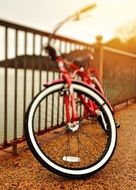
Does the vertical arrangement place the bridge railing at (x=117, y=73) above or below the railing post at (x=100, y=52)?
below

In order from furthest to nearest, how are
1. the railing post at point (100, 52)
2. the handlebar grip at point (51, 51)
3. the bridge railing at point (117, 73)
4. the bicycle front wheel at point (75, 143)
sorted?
the bridge railing at point (117, 73) → the railing post at point (100, 52) → the handlebar grip at point (51, 51) → the bicycle front wheel at point (75, 143)

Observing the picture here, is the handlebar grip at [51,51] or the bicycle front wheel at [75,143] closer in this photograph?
the bicycle front wheel at [75,143]

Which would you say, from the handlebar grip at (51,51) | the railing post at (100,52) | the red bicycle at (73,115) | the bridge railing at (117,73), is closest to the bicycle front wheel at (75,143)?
the red bicycle at (73,115)

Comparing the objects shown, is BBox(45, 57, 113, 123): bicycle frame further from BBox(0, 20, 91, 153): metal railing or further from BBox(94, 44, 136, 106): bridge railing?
BBox(94, 44, 136, 106): bridge railing

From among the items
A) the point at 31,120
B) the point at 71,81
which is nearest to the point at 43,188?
the point at 31,120

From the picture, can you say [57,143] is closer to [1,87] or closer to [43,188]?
[1,87]

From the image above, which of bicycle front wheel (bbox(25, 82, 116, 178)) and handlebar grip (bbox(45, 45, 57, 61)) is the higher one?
handlebar grip (bbox(45, 45, 57, 61))

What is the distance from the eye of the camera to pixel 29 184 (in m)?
3.17

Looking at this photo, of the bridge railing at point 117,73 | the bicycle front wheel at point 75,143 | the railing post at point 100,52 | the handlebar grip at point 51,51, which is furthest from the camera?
the bridge railing at point 117,73

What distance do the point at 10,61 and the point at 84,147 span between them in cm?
114

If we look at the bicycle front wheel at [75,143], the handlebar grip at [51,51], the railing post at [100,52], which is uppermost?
the handlebar grip at [51,51]

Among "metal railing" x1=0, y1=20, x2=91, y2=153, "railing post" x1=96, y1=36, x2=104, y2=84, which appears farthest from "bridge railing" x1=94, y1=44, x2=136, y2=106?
"metal railing" x1=0, y1=20, x2=91, y2=153

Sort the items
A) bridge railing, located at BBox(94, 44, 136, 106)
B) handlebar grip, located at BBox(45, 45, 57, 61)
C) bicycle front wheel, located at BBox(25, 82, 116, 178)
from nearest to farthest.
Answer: bicycle front wheel, located at BBox(25, 82, 116, 178) < handlebar grip, located at BBox(45, 45, 57, 61) < bridge railing, located at BBox(94, 44, 136, 106)

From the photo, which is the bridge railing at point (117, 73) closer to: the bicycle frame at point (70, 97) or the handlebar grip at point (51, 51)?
the bicycle frame at point (70, 97)
